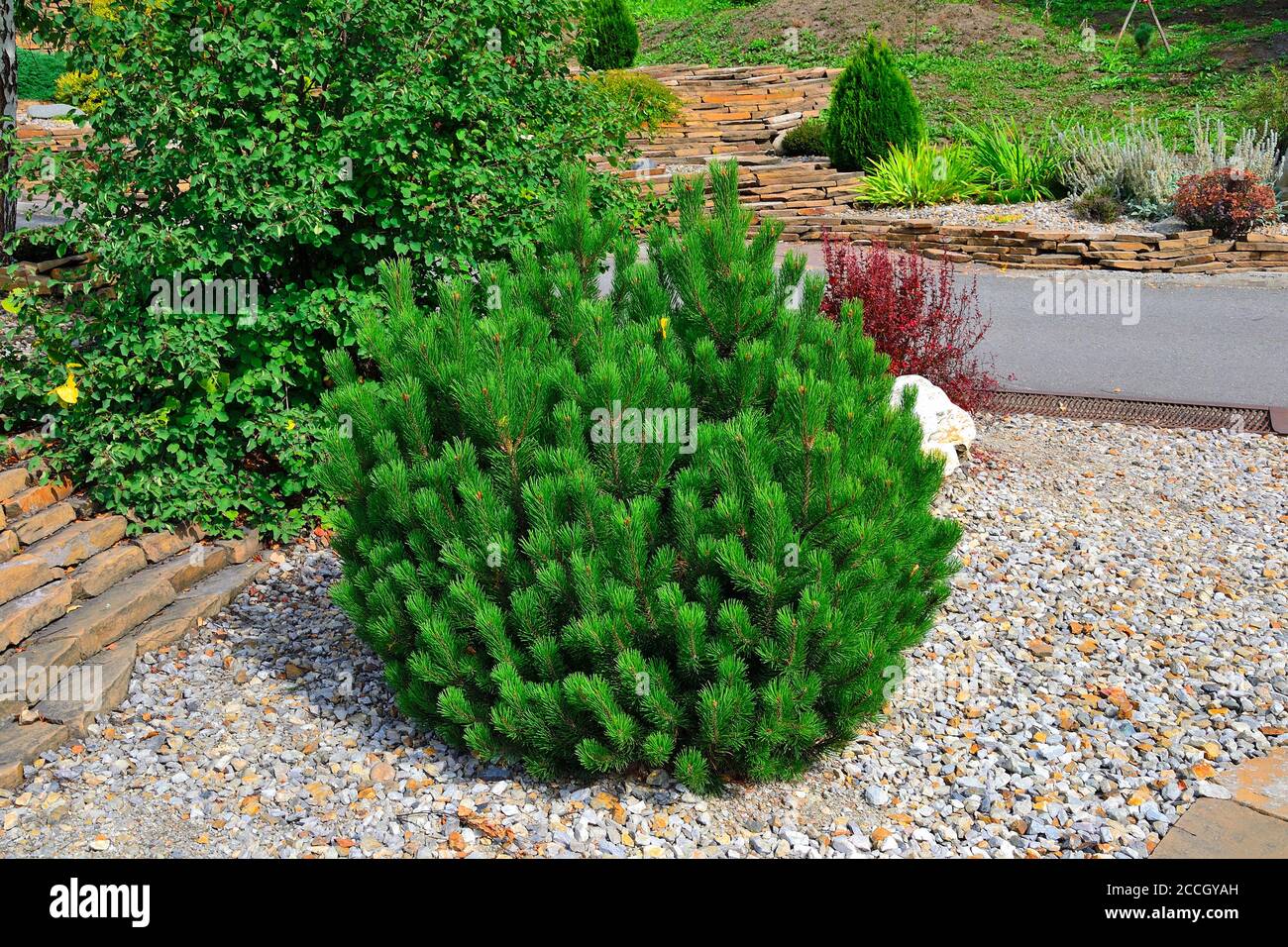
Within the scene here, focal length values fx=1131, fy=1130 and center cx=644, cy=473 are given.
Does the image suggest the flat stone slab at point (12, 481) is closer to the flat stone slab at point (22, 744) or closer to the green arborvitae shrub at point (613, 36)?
the flat stone slab at point (22, 744)

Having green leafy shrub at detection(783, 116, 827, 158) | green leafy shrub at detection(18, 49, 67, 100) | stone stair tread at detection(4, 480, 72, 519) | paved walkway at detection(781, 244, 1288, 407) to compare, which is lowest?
stone stair tread at detection(4, 480, 72, 519)

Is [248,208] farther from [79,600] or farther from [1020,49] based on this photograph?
[1020,49]

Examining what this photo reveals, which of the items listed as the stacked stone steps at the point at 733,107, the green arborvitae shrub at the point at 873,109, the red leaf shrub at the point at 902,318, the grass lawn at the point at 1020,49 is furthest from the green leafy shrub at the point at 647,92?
the red leaf shrub at the point at 902,318

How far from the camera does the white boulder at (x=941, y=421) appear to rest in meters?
5.89

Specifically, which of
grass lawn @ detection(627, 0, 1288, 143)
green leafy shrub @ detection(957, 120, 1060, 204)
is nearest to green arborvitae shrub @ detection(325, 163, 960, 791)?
green leafy shrub @ detection(957, 120, 1060, 204)

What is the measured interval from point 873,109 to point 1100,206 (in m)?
3.28

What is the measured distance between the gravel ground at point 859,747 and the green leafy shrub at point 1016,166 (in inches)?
347

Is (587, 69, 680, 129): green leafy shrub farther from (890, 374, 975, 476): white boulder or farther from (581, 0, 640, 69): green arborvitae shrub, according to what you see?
(890, 374, 975, 476): white boulder

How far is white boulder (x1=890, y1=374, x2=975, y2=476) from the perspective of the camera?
19.3 ft

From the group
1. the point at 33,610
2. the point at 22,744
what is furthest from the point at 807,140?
the point at 22,744

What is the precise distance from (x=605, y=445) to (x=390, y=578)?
886mm

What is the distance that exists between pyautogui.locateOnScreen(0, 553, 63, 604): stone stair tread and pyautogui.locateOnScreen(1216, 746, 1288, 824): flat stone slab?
4345mm

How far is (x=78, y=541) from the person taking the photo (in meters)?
4.74
